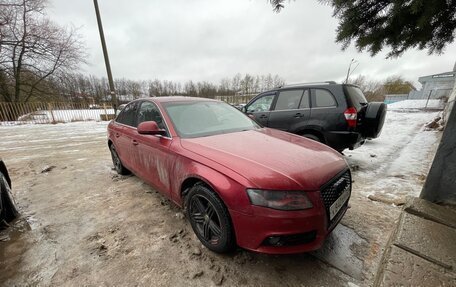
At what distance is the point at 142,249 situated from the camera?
6.73 feet

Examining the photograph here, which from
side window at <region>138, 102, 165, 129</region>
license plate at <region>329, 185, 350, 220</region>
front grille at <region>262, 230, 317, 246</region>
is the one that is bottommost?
front grille at <region>262, 230, 317, 246</region>

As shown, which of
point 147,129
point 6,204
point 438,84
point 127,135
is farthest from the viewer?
point 438,84

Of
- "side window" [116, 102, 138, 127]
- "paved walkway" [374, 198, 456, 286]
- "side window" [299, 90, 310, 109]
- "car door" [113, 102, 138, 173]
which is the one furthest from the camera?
"side window" [299, 90, 310, 109]

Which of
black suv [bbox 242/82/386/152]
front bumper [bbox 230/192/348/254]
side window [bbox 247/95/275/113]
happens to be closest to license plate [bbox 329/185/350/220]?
front bumper [bbox 230/192/348/254]

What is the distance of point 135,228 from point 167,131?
1218 mm

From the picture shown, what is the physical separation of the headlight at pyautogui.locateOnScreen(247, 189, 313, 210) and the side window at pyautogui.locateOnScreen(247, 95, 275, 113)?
3.64m

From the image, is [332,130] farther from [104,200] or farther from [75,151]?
[75,151]

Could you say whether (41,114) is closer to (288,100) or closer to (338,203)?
(288,100)

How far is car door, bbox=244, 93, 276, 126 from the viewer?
16.0 feet

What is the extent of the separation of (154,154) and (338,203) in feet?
6.94

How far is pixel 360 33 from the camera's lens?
112 inches

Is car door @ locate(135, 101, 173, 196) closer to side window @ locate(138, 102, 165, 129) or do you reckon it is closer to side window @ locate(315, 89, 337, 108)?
side window @ locate(138, 102, 165, 129)

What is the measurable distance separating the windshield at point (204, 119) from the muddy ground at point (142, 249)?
1149 mm

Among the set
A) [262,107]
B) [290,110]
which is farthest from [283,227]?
[262,107]
